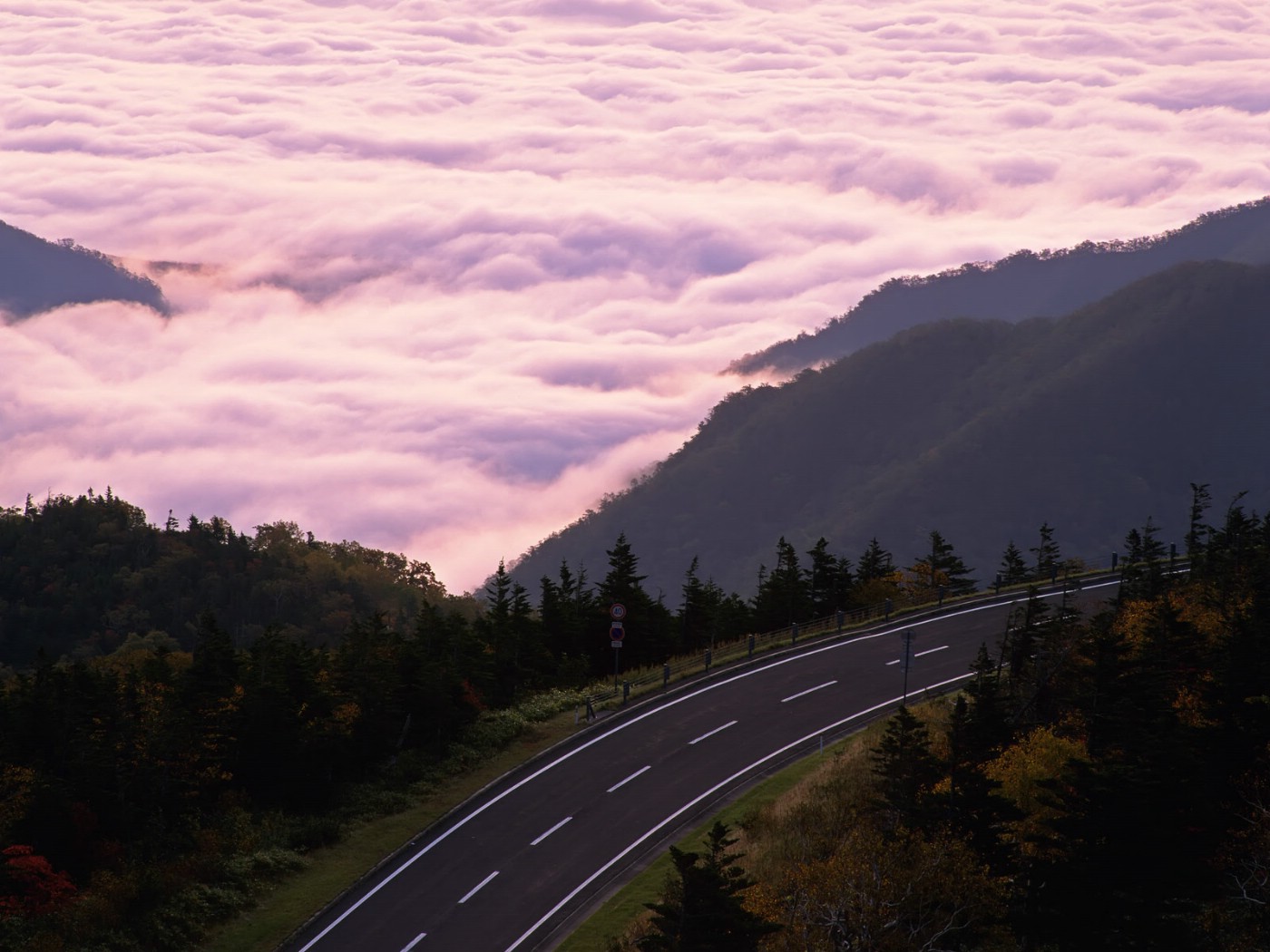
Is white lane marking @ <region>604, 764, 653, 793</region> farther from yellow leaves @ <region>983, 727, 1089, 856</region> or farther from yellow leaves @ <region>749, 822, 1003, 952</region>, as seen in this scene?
yellow leaves @ <region>983, 727, 1089, 856</region>

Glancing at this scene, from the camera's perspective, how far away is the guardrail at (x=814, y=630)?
62312 mm

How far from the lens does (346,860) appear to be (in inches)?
1845

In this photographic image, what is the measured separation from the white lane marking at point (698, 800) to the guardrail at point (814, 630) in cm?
735

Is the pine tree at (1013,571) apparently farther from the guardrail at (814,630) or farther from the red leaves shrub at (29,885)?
the red leaves shrub at (29,885)

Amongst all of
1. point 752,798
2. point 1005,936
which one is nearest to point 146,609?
point 752,798

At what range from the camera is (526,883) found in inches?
1796

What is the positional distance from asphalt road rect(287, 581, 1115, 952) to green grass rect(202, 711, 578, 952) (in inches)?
20.1

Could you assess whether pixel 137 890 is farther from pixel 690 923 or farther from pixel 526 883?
pixel 690 923

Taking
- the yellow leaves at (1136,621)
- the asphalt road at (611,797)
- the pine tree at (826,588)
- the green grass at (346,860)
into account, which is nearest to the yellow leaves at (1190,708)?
the yellow leaves at (1136,621)

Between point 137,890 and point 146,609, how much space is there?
518 feet

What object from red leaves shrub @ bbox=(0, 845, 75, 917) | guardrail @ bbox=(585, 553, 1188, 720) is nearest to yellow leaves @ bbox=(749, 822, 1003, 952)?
red leaves shrub @ bbox=(0, 845, 75, 917)

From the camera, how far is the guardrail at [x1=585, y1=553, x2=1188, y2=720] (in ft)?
204

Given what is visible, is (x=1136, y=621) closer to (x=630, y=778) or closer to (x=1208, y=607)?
(x=1208, y=607)

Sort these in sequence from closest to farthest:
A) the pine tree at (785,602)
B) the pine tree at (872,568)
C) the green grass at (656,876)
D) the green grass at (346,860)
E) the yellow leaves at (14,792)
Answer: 1. the green grass at (656,876)
2. the green grass at (346,860)
3. the yellow leaves at (14,792)
4. the pine tree at (785,602)
5. the pine tree at (872,568)
